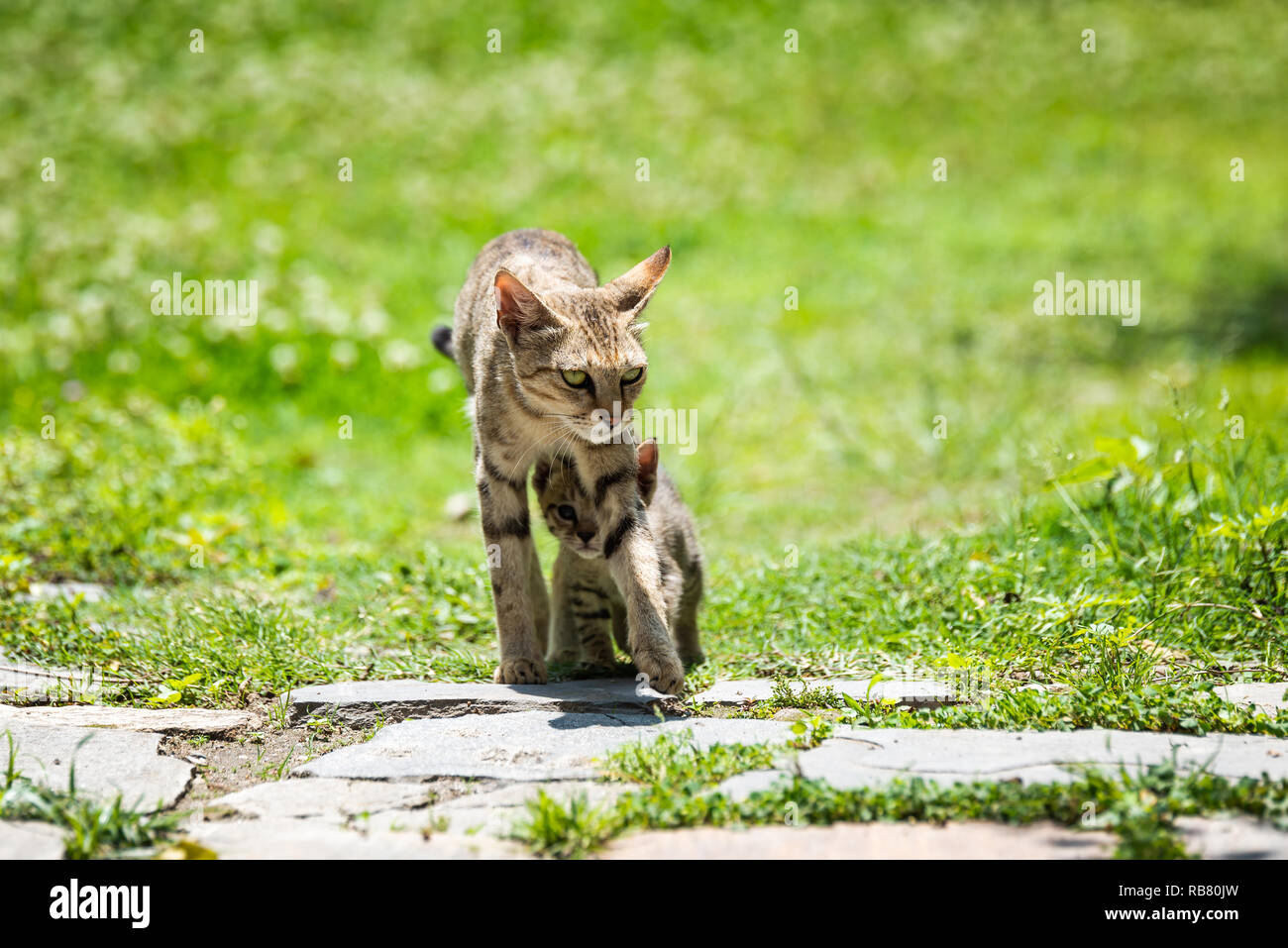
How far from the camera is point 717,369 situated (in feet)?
31.9

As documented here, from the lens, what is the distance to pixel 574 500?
4.93 m

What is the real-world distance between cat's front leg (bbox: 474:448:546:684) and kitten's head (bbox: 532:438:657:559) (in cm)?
18

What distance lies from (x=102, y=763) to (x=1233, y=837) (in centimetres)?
292

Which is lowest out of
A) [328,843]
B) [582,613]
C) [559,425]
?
[328,843]

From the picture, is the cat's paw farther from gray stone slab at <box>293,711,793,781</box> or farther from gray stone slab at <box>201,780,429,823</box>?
gray stone slab at <box>201,780,429,823</box>

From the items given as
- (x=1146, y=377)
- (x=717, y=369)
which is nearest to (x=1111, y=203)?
(x=1146, y=377)

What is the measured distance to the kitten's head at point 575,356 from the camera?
428cm

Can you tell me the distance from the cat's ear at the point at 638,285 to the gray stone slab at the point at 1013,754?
1.73 meters

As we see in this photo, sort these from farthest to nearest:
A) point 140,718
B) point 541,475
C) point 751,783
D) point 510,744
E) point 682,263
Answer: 1. point 682,263
2. point 541,475
3. point 140,718
4. point 510,744
5. point 751,783

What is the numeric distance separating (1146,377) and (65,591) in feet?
24.0

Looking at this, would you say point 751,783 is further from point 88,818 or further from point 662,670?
point 88,818

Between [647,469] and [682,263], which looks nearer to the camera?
[647,469]

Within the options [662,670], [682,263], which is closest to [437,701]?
[662,670]
